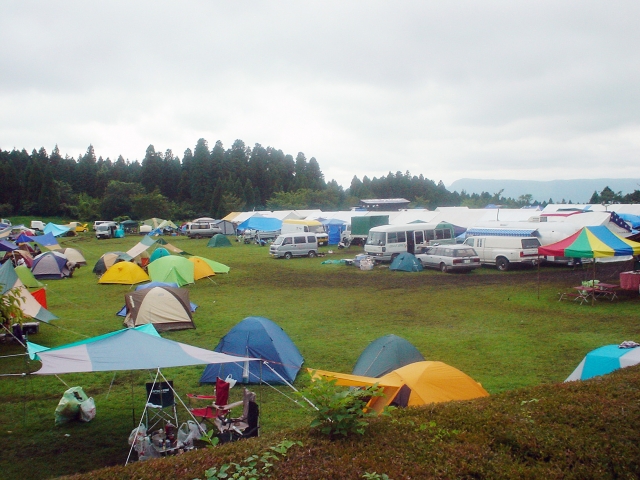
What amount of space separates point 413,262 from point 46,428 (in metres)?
17.6

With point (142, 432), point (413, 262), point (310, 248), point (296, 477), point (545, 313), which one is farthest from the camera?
point (310, 248)

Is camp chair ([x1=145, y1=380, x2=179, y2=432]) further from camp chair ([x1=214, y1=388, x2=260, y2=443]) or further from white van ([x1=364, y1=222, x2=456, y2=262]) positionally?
white van ([x1=364, y1=222, x2=456, y2=262])

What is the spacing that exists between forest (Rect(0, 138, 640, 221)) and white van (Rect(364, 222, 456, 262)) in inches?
1605

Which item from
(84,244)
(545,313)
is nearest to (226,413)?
(545,313)

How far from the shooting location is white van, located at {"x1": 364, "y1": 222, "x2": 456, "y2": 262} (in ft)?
82.6

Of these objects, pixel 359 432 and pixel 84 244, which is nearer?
pixel 359 432

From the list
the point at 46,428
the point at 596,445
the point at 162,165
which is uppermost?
the point at 162,165

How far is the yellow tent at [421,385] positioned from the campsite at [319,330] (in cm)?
93

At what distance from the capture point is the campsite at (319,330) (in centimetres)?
735

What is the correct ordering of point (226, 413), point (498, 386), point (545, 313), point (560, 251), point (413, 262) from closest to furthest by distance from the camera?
point (226, 413) < point (498, 386) < point (545, 313) < point (560, 251) < point (413, 262)

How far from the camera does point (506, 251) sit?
22.4 metres

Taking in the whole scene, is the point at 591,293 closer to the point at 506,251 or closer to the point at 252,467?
the point at 506,251

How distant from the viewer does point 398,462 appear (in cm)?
375

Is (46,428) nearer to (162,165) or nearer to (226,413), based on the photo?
(226,413)
